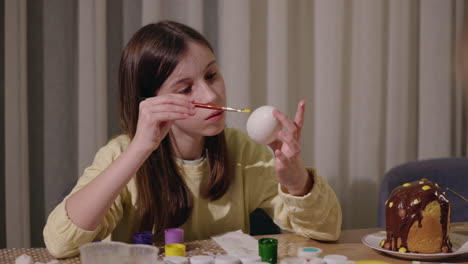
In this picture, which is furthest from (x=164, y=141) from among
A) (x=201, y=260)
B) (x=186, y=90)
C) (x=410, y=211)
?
(x=410, y=211)

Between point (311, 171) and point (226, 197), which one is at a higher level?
point (311, 171)

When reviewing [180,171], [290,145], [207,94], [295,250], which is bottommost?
[295,250]

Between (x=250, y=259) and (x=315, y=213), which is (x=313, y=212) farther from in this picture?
(x=250, y=259)

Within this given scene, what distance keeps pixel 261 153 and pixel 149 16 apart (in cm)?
67

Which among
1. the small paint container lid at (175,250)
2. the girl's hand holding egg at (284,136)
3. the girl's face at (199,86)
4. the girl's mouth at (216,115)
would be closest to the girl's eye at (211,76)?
the girl's face at (199,86)

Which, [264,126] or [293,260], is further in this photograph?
[264,126]

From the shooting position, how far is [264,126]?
3.77ft

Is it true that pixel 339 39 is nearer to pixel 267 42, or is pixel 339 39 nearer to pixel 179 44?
pixel 267 42

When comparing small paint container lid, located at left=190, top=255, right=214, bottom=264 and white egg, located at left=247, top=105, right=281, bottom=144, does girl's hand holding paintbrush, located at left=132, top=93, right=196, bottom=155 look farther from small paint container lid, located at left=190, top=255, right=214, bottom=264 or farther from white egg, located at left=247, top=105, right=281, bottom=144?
small paint container lid, located at left=190, top=255, right=214, bottom=264

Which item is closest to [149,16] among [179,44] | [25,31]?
[25,31]

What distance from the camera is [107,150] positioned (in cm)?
140

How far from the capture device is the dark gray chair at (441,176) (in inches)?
67.3

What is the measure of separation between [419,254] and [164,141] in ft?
2.37

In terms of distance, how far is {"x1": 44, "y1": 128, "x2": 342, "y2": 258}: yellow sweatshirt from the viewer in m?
1.18
